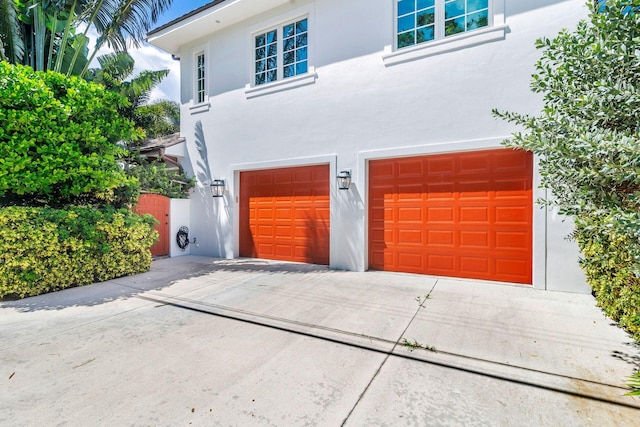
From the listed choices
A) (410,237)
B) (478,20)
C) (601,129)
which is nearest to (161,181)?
(410,237)

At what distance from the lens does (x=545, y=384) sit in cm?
254

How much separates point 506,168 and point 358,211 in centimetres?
310

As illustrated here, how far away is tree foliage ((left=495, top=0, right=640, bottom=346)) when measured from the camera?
2.38 metres

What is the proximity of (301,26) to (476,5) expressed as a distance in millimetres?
4194

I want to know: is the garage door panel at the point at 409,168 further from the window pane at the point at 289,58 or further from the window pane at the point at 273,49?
the window pane at the point at 273,49

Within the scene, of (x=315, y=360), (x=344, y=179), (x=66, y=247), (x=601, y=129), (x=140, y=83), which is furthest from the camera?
(x=140, y=83)

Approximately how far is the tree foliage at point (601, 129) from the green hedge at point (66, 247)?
743 cm

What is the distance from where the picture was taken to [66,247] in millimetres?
5648

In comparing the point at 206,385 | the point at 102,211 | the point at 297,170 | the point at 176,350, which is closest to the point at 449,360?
the point at 206,385

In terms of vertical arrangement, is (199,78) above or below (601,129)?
above

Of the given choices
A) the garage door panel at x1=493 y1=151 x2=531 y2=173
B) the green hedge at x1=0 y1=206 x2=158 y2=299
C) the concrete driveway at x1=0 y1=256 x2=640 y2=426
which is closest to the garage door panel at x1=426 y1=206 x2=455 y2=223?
the garage door panel at x1=493 y1=151 x2=531 y2=173

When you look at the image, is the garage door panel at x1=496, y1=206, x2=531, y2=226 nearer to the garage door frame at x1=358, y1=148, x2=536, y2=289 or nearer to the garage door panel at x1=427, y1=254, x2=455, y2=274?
the garage door frame at x1=358, y1=148, x2=536, y2=289

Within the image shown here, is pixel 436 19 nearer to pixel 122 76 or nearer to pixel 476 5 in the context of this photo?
pixel 476 5

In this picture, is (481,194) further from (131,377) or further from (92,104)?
(92,104)
